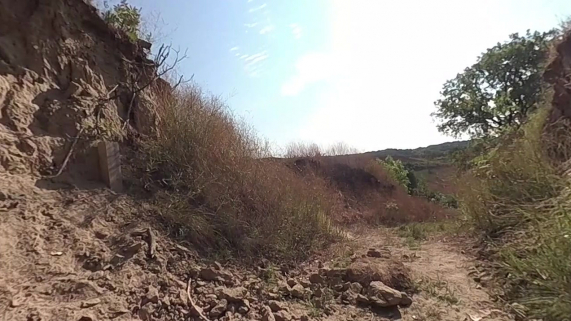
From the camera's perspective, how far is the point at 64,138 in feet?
11.2

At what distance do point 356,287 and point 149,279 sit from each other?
5.58 feet

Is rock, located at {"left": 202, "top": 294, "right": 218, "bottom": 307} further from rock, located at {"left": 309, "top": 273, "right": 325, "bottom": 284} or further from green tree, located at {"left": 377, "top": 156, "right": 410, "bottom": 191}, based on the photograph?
green tree, located at {"left": 377, "top": 156, "right": 410, "bottom": 191}

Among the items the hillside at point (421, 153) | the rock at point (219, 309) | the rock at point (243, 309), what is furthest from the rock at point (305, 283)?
the hillside at point (421, 153)

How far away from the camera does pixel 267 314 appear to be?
8.76 ft

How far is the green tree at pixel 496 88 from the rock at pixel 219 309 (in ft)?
45.8

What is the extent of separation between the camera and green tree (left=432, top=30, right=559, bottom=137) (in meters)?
14.4

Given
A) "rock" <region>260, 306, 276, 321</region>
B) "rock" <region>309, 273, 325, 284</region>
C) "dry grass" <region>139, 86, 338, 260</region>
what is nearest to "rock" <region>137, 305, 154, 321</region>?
"rock" <region>260, 306, 276, 321</region>

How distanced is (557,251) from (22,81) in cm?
435

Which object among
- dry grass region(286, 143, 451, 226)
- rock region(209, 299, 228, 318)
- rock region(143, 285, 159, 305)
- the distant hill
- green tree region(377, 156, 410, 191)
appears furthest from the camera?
the distant hill

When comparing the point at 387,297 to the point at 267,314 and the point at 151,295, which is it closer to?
the point at 267,314

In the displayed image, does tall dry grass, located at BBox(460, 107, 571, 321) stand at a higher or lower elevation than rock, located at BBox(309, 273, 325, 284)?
higher

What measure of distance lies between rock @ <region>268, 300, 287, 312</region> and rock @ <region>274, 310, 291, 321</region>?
5 cm

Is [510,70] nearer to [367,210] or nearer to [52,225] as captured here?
[367,210]

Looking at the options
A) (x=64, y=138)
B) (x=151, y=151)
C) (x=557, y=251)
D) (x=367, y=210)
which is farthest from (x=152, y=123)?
(x=367, y=210)
